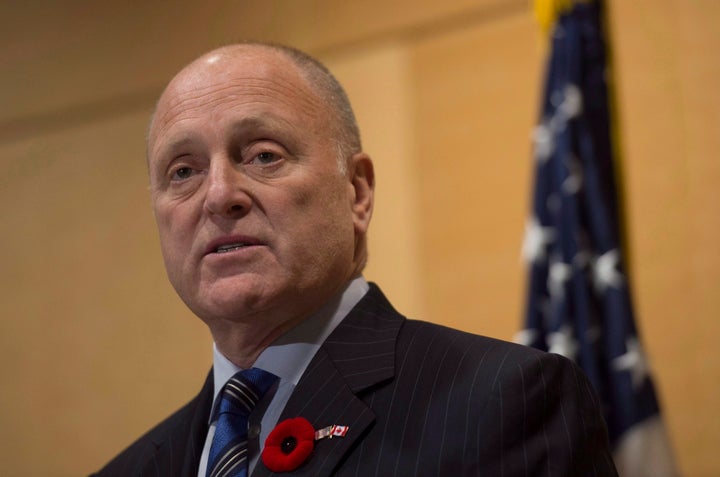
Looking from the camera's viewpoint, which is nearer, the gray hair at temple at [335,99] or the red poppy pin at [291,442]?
the red poppy pin at [291,442]

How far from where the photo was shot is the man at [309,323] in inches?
62.0

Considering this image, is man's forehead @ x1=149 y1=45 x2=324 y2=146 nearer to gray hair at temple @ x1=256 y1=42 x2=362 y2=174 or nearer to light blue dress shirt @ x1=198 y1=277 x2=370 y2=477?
gray hair at temple @ x1=256 y1=42 x2=362 y2=174

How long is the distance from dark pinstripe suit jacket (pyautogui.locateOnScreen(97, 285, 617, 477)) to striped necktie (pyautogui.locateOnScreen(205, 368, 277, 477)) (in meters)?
0.10

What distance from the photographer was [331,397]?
175cm

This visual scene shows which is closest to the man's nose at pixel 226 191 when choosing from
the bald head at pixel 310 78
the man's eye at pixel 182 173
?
the man's eye at pixel 182 173

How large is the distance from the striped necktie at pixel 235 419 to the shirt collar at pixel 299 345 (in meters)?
0.03

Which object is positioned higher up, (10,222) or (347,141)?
(347,141)

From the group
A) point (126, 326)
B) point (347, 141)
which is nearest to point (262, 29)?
point (126, 326)

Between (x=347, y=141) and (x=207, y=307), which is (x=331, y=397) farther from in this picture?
(x=347, y=141)

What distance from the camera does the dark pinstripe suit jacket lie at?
1.53m

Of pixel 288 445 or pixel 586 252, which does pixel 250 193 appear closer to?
pixel 288 445

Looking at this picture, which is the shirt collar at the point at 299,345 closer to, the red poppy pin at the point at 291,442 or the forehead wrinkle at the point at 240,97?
the red poppy pin at the point at 291,442

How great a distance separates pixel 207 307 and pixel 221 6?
371 cm

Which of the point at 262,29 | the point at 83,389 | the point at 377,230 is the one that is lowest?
the point at 83,389
